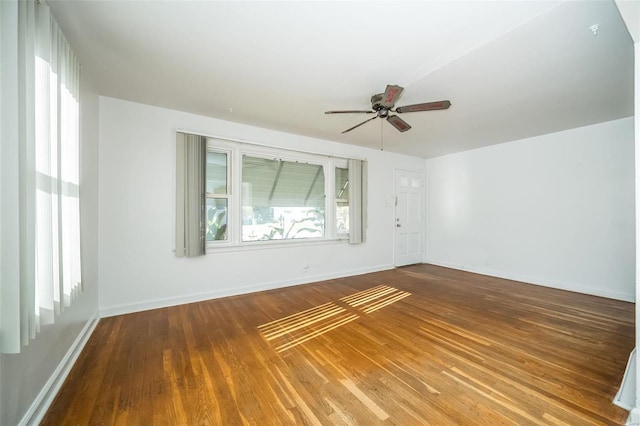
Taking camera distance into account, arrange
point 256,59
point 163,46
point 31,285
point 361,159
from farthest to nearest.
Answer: point 361,159 → point 256,59 → point 163,46 → point 31,285

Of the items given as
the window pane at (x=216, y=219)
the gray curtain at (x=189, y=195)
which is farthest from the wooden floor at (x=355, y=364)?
the window pane at (x=216, y=219)

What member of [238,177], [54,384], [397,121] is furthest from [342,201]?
[54,384]

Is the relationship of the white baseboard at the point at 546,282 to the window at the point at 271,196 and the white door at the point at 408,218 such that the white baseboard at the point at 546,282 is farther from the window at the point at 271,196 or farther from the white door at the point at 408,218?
the window at the point at 271,196

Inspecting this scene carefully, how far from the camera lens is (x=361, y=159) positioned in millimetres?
4922

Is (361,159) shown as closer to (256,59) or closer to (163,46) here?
(256,59)

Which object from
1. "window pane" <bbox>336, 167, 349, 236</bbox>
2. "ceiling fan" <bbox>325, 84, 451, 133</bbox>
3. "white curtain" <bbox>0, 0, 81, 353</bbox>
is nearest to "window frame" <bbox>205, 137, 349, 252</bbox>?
"window pane" <bbox>336, 167, 349, 236</bbox>

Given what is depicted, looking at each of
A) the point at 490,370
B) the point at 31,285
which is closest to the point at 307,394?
the point at 490,370

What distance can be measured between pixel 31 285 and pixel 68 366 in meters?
1.15

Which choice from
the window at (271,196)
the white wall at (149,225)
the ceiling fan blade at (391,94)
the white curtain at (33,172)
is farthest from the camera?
the window at (271,196)

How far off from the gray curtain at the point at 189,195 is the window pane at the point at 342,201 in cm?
242

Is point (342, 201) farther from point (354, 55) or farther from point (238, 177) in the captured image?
point (354, 55)

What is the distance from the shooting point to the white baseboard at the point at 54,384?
4.58 ft

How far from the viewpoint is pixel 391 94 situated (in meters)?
Answer: 2.31

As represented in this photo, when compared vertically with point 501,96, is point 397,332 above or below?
below
